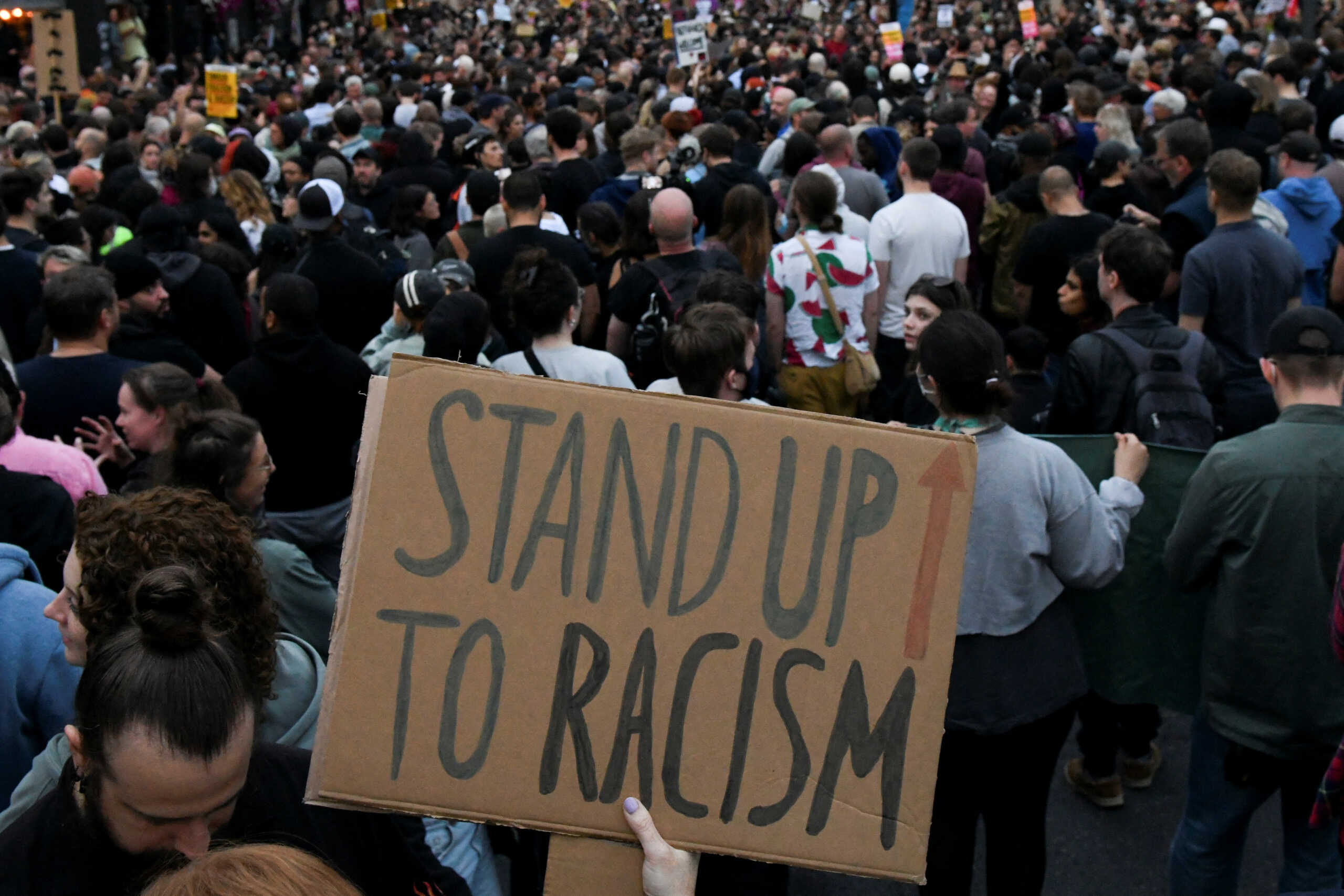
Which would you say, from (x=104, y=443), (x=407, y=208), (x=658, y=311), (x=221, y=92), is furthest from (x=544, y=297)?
(x=221, y=92)

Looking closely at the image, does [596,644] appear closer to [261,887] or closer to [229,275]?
[261,887]

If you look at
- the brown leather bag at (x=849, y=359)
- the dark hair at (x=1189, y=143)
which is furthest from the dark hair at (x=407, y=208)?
the dark hair at (x=1189, y=143)

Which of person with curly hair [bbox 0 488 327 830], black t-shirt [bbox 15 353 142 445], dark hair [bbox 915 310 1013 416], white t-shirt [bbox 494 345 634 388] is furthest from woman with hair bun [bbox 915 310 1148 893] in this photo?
black t-shirt [bbox 15 353 142 445]

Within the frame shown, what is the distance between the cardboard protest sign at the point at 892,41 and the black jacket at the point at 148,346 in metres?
11.7

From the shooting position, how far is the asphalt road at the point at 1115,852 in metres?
3.88

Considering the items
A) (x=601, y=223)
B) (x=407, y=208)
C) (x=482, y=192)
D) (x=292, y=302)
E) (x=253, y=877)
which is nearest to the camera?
(x=253, y=877)

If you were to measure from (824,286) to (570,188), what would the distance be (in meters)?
3.25

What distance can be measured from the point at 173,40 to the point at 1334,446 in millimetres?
30091

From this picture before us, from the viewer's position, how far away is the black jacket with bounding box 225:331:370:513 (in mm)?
4465

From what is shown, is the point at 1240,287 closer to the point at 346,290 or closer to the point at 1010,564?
the point at 1010,564

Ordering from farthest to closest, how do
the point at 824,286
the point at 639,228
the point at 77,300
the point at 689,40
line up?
1. the point at 689,40
2. the point at 639,228
3. the point at 824,286
4. the point at 77,300

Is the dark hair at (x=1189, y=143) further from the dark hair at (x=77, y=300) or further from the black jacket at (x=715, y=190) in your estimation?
the dark hair at (x=77, y=300)

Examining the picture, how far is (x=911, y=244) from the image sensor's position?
6.46 metres

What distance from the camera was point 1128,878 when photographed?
12.8 feet
